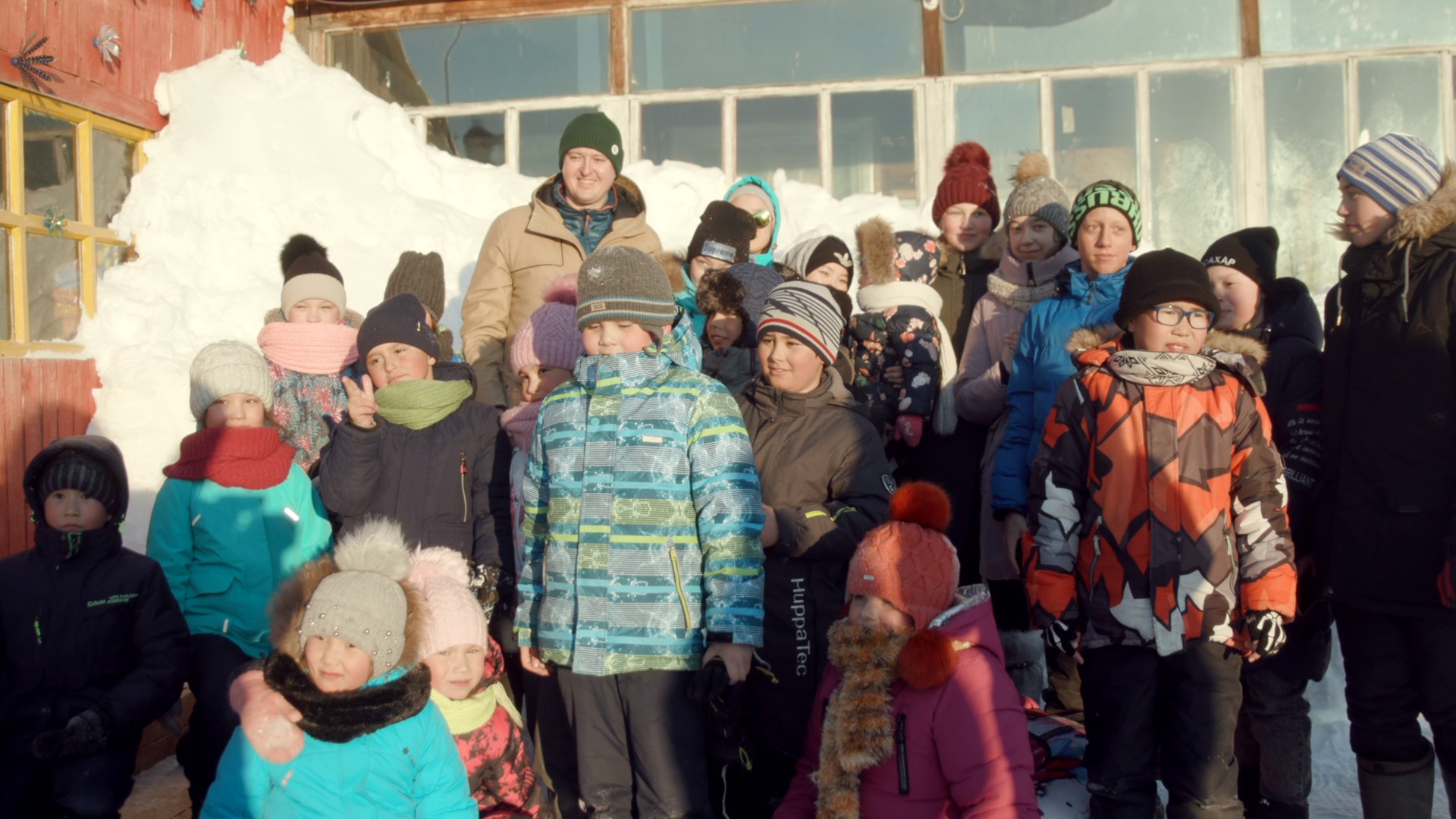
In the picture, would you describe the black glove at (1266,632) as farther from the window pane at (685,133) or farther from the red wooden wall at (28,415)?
the window pane at (685,133)

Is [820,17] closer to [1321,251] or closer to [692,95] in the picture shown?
[692,95]

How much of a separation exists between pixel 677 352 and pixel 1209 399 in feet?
4.98

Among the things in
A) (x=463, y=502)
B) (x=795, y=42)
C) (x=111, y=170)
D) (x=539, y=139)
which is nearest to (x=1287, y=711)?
(x=463, y=502)

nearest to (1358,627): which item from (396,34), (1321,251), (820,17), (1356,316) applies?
(1356,316)

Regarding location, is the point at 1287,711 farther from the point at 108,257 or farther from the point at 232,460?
the point at 108,257

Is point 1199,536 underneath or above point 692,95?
underneath

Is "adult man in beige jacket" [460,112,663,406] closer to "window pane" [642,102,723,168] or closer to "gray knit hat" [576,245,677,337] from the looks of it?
"gray knit hat" [576,245,677,337]

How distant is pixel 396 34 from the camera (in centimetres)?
999

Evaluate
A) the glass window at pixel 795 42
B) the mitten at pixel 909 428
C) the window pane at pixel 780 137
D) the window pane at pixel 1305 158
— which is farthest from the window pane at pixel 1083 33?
the mitten at pixel 909 428

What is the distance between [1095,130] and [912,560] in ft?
23.6

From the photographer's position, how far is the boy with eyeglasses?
2910 mm

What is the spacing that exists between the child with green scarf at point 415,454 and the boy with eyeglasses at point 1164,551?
1783mm

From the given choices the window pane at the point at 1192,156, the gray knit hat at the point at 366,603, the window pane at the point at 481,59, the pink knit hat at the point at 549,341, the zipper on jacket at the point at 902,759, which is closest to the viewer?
the zipper on jacket at the point at 902,759

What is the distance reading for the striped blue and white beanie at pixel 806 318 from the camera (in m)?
3.37
